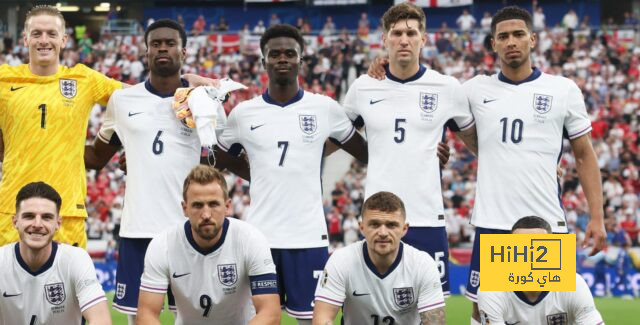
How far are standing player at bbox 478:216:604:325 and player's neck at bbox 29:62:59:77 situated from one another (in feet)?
9.16

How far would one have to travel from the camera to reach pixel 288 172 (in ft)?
19.8

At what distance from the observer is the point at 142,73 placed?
2364cm

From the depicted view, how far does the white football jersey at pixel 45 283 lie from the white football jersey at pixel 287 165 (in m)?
1.07

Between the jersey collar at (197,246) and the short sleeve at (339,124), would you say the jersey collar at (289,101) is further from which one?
the jersey collar at (197,246)

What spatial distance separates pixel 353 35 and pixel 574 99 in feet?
65.7

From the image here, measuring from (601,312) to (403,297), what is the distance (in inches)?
260

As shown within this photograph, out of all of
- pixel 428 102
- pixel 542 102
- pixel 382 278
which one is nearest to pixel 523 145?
pixel 542 102

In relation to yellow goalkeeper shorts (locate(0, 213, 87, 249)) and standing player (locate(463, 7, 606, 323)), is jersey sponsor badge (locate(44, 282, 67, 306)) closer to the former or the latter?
yellow goalkeeper shorts (locate(0, 213, 87, 249))

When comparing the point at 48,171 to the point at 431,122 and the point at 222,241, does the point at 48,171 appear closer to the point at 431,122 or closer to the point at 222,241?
the point at 222,241

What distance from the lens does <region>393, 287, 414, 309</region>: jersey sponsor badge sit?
224 inches

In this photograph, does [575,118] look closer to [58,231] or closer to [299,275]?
[299,275]

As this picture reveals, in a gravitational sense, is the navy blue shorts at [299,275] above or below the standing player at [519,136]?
below

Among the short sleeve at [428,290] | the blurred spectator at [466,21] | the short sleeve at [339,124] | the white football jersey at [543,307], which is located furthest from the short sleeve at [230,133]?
the blurred spectator at [466,21]

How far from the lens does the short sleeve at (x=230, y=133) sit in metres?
6.23
